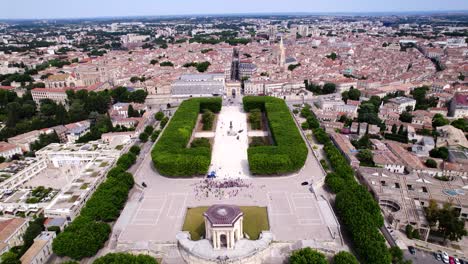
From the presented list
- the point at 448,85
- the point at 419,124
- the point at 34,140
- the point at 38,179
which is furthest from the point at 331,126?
the point at 34,140

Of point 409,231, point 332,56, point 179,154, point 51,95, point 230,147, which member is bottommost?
point 409,231

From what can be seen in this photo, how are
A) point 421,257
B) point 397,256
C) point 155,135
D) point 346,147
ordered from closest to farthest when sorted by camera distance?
1. point 397,256
2. point 421,257
3. point 346,147
4. point 155,135

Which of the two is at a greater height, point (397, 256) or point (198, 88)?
point (198, 88)

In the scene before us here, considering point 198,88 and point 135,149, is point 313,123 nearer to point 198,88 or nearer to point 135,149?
point 135,149

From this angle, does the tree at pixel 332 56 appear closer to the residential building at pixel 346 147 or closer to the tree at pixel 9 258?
the residential building at pixel 346 147

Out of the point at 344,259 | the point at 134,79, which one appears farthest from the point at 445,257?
the point at 134,79

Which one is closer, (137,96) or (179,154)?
(179,154)
